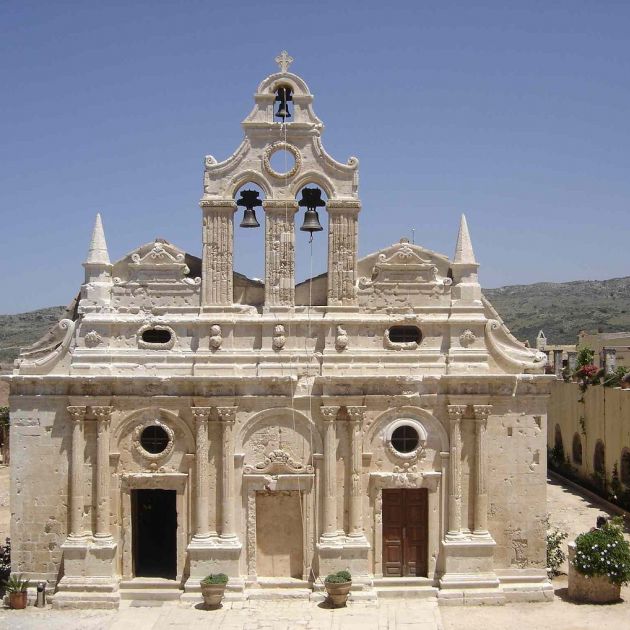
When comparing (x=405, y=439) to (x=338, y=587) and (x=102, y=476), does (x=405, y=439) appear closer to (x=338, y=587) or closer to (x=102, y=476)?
(x=338, y=587)

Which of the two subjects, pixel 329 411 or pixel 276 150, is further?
pixel 276 150

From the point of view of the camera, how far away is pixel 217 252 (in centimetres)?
2042

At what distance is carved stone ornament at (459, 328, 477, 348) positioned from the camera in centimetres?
2033

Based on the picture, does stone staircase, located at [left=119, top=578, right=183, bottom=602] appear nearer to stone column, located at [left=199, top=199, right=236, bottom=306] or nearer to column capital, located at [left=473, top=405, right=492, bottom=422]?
stone column, located at [left=199, top=199, right=236, bottom=306]

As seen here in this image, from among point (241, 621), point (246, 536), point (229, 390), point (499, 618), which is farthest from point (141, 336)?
point (499, 618)

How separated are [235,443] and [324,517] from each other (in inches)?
103

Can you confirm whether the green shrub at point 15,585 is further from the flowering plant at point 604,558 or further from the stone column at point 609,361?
the stone column at point 609,361

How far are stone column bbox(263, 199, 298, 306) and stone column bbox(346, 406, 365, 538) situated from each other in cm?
297

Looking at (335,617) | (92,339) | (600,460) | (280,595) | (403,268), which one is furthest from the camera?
(600,460)

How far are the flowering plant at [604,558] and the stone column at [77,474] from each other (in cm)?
1114

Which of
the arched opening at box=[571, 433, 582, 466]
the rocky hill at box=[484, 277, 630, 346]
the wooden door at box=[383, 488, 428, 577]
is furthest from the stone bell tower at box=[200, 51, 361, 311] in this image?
the rocky hill at box=[484, 277, 630, 346]

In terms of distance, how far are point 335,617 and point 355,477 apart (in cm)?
303

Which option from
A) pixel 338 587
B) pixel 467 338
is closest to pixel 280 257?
pixel 467 338

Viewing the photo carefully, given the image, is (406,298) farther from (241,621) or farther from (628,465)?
(628,465)
